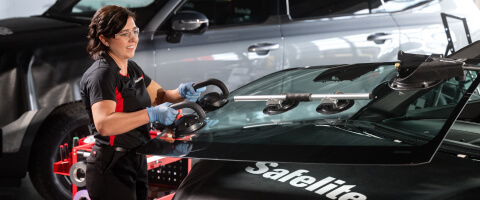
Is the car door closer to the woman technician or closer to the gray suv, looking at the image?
the gray suv

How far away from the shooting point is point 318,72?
8.41ft

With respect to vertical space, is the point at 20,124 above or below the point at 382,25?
below

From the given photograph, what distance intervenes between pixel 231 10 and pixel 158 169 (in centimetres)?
171

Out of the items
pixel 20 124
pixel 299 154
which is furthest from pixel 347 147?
pixel 20 124

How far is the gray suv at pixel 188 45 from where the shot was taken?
3893 millimetres

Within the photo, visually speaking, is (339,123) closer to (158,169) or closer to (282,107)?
(282,107)

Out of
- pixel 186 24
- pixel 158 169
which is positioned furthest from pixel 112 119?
pixel 186 24

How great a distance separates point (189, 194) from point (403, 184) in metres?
0.61

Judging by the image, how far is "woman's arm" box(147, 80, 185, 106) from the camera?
271cm

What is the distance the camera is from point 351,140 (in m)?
1.87

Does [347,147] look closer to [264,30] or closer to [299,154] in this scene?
[299,154]

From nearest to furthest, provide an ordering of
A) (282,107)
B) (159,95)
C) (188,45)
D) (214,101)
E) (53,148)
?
(282,107)
(214,101)
(159,95)
(53,148)
(188,45)

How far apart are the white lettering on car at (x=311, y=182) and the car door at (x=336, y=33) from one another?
2.59 metres

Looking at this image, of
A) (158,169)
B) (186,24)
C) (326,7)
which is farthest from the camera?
(326,7)
